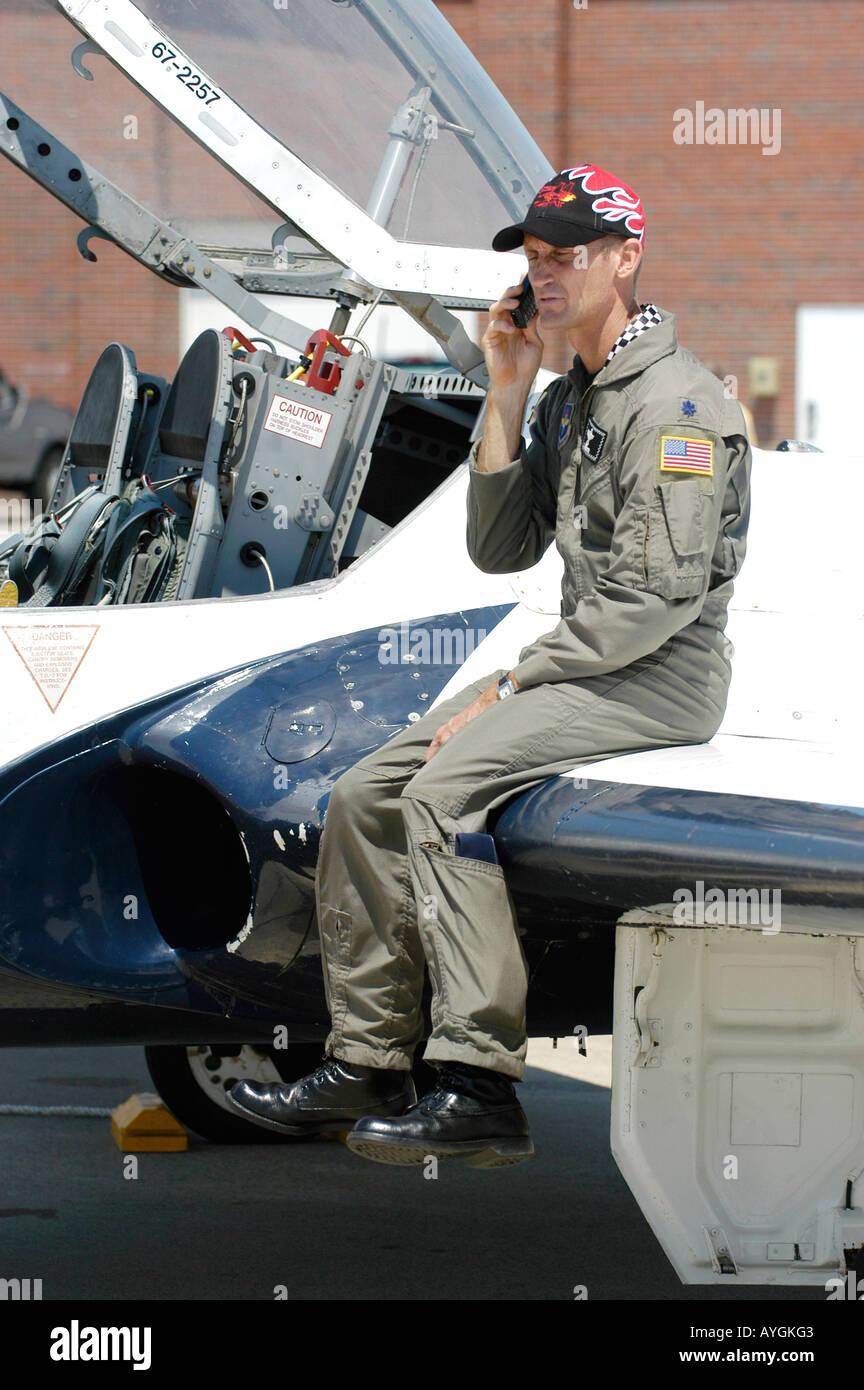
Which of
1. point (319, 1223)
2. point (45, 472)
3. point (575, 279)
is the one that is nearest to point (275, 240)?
point (575, 279)

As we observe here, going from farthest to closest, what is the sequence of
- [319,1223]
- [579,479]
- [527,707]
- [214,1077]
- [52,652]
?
[214,1077]
[319,1223]
[52,652]
[579,479]
[527,707]

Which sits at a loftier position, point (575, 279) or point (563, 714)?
point (575, 279)

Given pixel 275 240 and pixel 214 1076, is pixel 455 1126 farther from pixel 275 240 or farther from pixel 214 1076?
pixel 214 1076

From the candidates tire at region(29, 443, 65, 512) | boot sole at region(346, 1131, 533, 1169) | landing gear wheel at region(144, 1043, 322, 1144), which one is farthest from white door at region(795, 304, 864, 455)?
boot sole at region(346, 1131, 533, 1169)

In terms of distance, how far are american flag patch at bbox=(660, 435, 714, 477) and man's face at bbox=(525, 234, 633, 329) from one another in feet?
1.14

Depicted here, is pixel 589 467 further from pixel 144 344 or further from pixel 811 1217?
pixel 144 344

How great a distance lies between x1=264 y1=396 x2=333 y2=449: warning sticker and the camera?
395 cm

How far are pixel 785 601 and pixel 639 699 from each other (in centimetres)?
67

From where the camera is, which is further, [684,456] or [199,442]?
[199,442]

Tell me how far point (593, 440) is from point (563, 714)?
0.53 m

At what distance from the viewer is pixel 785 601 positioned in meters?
3.65

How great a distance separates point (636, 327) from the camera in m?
3.20

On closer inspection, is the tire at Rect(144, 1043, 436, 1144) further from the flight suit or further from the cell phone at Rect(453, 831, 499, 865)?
the cell phone at Rect(453, 831, 499, 865)

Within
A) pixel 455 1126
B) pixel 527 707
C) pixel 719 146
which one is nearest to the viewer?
pixel 455 1126
